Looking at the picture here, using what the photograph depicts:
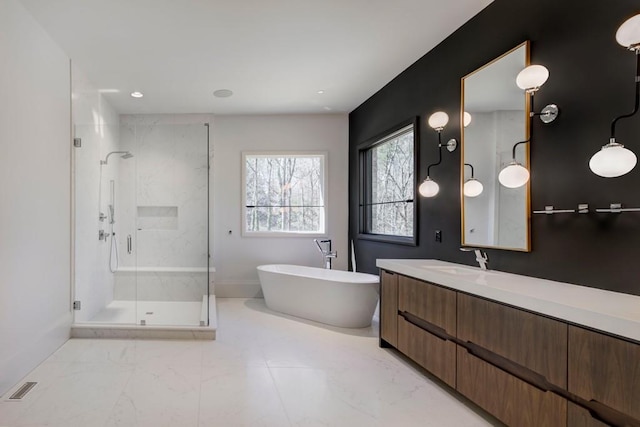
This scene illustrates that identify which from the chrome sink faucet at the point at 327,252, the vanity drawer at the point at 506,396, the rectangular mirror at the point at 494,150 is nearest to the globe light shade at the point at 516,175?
the rectangular mirror at the point at 494,150

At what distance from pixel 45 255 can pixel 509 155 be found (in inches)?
142

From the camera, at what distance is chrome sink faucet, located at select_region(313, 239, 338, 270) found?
4.69m

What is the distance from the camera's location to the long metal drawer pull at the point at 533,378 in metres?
1.27

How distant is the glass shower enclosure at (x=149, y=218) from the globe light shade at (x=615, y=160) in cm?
362

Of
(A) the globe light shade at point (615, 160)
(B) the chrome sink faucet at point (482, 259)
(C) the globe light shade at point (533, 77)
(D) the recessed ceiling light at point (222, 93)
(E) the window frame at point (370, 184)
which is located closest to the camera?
(A) the globe light shade at point (615, 160)

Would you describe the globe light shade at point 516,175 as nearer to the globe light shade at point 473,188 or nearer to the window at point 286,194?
the globe light shade at point 473,188

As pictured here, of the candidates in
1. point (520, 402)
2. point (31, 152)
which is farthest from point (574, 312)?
point (31, 152)

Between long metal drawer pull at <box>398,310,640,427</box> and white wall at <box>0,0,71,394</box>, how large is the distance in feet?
9.43

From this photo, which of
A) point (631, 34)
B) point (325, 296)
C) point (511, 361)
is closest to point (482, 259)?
point (511, 361)

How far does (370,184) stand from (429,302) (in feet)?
8.24

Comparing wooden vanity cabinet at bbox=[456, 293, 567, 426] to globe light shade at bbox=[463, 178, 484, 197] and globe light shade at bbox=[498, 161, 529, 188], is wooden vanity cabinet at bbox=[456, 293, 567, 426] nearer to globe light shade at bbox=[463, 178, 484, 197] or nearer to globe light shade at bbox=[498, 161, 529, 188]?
globe light shade at bbox=[498, 161, 529, 188]

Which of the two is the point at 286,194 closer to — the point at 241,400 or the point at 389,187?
the point at 389,187

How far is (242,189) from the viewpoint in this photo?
502 cm

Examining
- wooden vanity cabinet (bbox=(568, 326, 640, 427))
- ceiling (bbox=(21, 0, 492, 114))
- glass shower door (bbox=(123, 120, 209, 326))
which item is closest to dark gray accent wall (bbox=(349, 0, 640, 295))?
ceiling (bbox=(21, 0, 492, 114))
